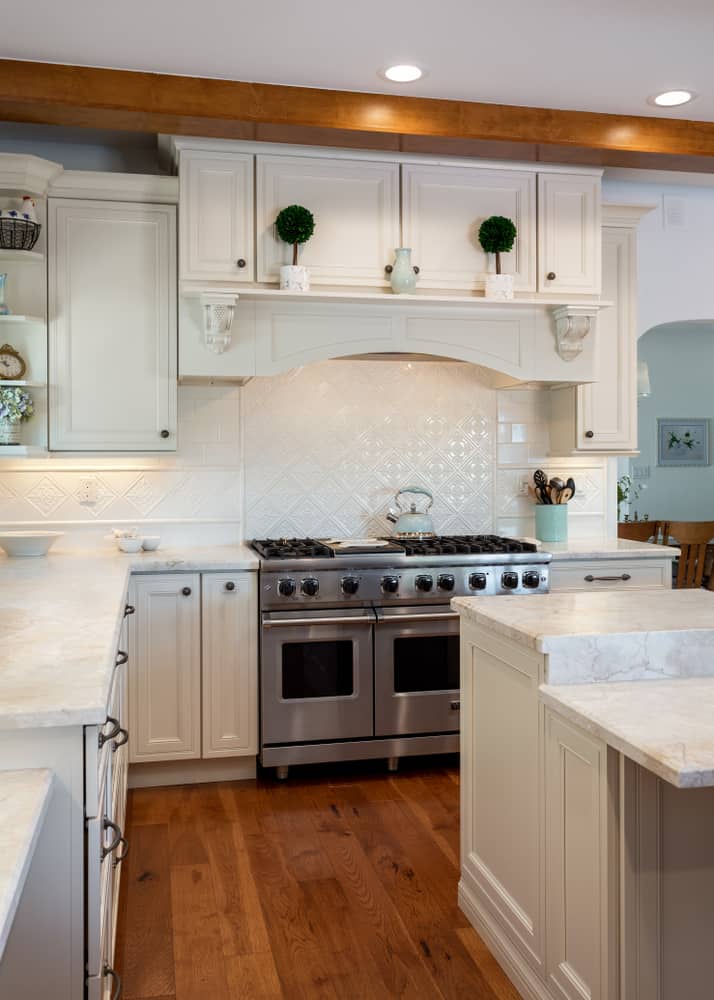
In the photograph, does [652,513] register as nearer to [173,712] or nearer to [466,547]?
[466,547]

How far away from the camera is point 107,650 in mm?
2029

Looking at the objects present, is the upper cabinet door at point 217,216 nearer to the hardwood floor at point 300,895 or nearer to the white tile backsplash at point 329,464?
the white tile backsplash at point 329,464

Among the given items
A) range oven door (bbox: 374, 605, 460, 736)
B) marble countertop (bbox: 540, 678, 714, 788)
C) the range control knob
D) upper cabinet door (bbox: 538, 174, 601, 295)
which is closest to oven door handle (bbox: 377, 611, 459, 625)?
range oven door (bbox: 374, 605, 460, 736)

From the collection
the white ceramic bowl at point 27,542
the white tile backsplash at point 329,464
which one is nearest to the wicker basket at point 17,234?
the white tile backsplash at point 329,464

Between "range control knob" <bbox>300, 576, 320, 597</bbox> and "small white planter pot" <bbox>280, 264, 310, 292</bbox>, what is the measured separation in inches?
47.9

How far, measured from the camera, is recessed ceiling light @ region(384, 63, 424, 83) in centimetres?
338

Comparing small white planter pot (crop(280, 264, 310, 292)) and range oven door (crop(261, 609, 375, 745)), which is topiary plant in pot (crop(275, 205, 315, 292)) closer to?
small white planter pot (crop(280, 264, 310, 292))

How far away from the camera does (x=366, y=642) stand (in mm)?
4027

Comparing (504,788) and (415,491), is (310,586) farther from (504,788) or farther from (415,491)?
(504,788)

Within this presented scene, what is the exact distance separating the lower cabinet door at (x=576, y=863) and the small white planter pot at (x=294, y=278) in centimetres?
234

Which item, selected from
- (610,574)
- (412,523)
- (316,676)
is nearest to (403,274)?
(412,523)

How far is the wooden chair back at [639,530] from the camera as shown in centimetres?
636

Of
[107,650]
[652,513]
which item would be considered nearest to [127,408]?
[107,650]

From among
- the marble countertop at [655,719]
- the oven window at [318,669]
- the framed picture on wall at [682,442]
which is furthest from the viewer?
the framed picture on wall at [682,442]
